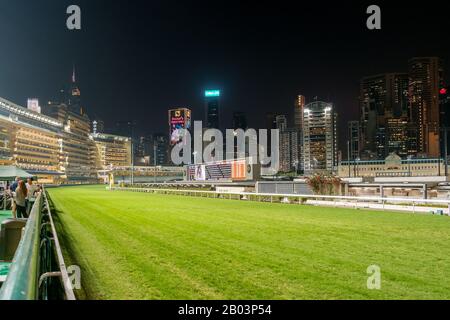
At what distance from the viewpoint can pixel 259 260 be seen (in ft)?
28.8

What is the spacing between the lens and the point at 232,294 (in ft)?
20.0

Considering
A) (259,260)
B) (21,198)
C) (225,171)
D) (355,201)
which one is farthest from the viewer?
(225,171)

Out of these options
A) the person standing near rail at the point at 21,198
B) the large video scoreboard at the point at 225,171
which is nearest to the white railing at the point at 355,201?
the person standing near rail at the point at 21,198

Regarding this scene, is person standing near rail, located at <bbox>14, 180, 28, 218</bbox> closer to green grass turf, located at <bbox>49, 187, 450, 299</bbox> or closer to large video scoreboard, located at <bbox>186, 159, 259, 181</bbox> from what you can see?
green grass turf, located at <bbox>49, 187, 450, 299</bbox>

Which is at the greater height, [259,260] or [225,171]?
[225,171]

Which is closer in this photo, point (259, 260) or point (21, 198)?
point (259, 260)

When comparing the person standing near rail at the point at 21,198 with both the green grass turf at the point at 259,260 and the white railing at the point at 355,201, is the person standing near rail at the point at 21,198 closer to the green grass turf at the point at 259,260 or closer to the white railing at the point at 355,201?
the green grass turf at the point at 259,260

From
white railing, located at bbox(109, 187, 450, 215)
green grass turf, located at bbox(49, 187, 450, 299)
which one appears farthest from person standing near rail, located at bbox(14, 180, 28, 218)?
Result: white railing, located at bbox(109, 187, 450, 215)

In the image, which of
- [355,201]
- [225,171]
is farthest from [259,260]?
[225,171]

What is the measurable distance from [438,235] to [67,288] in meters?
11.2

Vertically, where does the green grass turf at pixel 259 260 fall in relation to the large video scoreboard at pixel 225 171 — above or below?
below

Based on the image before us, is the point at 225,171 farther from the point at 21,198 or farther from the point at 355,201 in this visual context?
the point at 21,198

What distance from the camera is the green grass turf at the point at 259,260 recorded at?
635 centimetres
